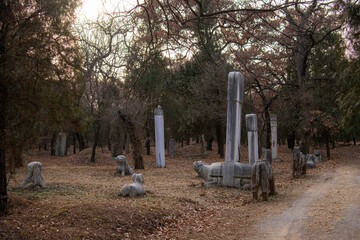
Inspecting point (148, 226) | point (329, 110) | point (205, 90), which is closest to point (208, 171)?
point (148, 226)

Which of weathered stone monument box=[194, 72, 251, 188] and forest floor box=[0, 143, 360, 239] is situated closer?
forest floor box=[0, 143, 360, 239]

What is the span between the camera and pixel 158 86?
89.5ft

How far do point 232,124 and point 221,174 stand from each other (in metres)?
1.85

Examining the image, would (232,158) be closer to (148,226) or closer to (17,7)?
(148,226)

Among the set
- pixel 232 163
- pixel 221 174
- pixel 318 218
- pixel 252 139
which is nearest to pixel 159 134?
pixel 252 139

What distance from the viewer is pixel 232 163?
1206 centimetres

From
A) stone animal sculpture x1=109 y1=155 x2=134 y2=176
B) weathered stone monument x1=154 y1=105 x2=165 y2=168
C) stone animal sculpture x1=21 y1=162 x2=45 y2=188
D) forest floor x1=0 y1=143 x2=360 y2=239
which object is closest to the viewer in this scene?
forest floor x1=0 y1=143 x2=360 y2=239

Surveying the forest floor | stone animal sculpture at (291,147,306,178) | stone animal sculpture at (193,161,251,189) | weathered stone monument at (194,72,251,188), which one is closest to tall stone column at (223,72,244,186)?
weathered stone monument at (194,72,251,188)

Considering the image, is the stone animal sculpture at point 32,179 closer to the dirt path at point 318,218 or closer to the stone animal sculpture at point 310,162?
the dirt path at point 318,218

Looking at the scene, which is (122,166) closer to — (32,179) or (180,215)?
(32,179)

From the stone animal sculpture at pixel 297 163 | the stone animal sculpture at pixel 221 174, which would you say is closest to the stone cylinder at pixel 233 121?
the stone animal sculpture at pixel 221 174

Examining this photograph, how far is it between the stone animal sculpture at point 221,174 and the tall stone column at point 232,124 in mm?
208

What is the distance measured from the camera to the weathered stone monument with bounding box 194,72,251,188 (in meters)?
11.8

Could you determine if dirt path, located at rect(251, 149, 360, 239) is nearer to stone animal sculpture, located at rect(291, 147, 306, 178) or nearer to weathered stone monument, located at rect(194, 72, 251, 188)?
weathered stone monument, located at rect(194, 72, 251, 188)
